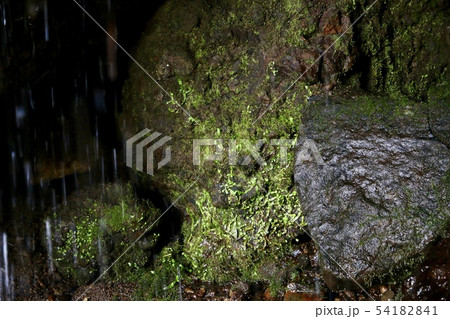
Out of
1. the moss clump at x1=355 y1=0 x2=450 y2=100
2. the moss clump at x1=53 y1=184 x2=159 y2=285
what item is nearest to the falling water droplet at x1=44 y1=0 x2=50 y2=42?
the moss clump at x1=53 y1=184 x2=159 y2=285

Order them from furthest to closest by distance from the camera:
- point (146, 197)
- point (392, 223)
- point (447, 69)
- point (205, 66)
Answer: point (146, 197)
point (205, 66)
point (447, 69)
point (392, 223)

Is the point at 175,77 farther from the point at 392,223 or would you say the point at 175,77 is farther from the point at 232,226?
the point at 392,223

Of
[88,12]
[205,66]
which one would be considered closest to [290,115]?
[205,66]

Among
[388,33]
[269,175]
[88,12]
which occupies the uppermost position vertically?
[88,12]

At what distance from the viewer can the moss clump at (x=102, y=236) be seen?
393cm

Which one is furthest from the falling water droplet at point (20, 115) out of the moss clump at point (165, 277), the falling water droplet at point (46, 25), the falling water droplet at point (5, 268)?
the moss clump at point (165, 277)

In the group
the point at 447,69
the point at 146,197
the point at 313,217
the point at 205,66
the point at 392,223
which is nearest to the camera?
the point at 392,223

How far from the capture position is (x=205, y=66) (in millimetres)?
4012

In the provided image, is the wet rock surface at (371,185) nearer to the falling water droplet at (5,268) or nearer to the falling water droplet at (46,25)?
the falling water droplet at (46,25)

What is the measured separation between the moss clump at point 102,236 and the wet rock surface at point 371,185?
1622 millimetres

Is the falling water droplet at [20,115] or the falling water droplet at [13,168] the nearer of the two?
the falling water droplet at [20,115]

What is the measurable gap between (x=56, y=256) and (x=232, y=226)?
171 centimetres

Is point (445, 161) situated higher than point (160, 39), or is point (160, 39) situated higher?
point (160, 39)

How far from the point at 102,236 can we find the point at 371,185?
2462 millimetres
